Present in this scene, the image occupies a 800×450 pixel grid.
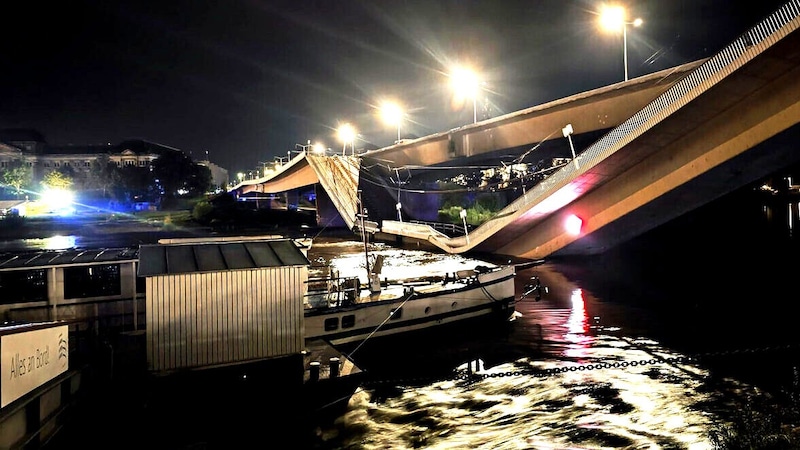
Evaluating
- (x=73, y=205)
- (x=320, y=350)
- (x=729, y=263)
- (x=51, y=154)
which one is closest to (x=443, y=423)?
(x=320, y=350)

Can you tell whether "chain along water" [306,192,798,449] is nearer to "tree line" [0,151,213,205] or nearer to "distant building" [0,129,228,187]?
"tree line" [0,151,213,205]

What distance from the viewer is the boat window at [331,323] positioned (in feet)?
52.3

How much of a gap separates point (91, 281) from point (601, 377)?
15.0 meters

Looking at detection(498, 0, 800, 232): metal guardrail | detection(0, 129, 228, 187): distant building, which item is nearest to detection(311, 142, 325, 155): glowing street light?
detection(498, 0, 800, 232): metal guardrail

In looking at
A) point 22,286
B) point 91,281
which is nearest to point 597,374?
point 91,281

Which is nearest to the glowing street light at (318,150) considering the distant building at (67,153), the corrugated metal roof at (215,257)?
the corrugated metal roof at (215,257)

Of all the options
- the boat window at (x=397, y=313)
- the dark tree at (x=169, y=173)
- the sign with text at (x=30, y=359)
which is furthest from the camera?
the dark tree at (x=169, y=173)

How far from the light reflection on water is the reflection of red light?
17.9 metres

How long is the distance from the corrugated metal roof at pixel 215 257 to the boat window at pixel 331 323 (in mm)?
3695

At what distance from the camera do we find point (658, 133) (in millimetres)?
27000

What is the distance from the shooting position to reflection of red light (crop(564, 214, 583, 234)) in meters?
34.7

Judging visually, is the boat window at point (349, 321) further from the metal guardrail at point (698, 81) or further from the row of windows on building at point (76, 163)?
the row of windows on building at point (76, 163)

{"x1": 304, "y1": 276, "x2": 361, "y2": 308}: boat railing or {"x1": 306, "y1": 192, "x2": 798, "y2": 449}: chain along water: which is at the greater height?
{"x1": 304, "y1": 276, "x2": 361, "y2": 308}: boat railing

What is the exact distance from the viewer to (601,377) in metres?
14.1
